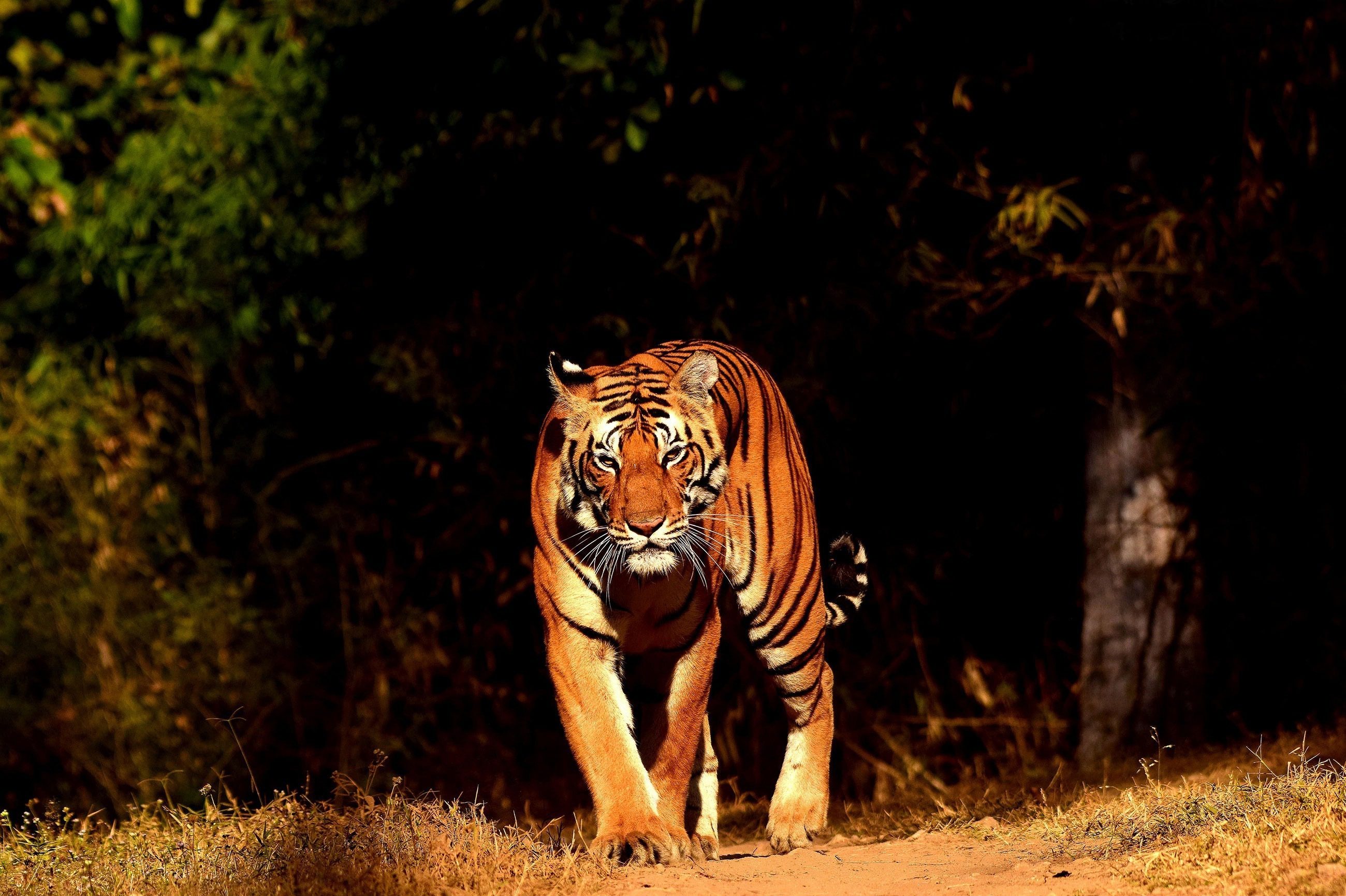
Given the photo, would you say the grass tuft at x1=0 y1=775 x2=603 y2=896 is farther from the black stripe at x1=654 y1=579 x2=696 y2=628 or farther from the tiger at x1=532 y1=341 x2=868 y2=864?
the black stripe at x1=654 y1=579 x2=696 y2=628

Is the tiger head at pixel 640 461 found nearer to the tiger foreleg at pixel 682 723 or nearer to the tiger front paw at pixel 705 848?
the tiger foreleg at pixel 682 723

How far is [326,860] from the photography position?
3625mm

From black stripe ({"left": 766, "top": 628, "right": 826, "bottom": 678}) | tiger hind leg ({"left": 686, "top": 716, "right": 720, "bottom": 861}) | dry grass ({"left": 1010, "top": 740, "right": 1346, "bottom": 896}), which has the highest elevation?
black stripe ({"left": 766, "top": 628, "right": 826, "bottom": 678})

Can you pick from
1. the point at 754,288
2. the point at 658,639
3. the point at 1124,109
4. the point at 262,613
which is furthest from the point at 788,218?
the point at 262,613

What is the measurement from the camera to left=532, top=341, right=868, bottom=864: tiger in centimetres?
431

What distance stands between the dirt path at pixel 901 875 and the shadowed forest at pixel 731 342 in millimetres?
2096

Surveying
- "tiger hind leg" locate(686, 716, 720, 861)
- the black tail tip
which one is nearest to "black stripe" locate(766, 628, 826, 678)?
"tiger hind leg" locate(686, 716, 720, 861)

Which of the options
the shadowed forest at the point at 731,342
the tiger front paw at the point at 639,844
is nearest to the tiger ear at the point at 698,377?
the tiger front paw at the point at 639,844

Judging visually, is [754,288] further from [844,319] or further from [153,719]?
[153,719]

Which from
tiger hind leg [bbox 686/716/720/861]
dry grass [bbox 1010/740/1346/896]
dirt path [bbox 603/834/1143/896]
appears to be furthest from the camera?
tiger hind leg [bbox 686/716/720/861]

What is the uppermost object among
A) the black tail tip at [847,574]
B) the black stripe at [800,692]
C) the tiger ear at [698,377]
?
the tiger ear at [698,377]

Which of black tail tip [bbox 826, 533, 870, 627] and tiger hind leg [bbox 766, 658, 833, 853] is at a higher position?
black tail tip [bbox 826, 533, 870, 627]

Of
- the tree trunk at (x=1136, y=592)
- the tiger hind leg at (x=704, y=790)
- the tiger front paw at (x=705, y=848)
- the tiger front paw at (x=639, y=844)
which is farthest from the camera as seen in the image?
the tree trunk at (x=1136, y=592)

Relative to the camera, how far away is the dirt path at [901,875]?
3.54m
